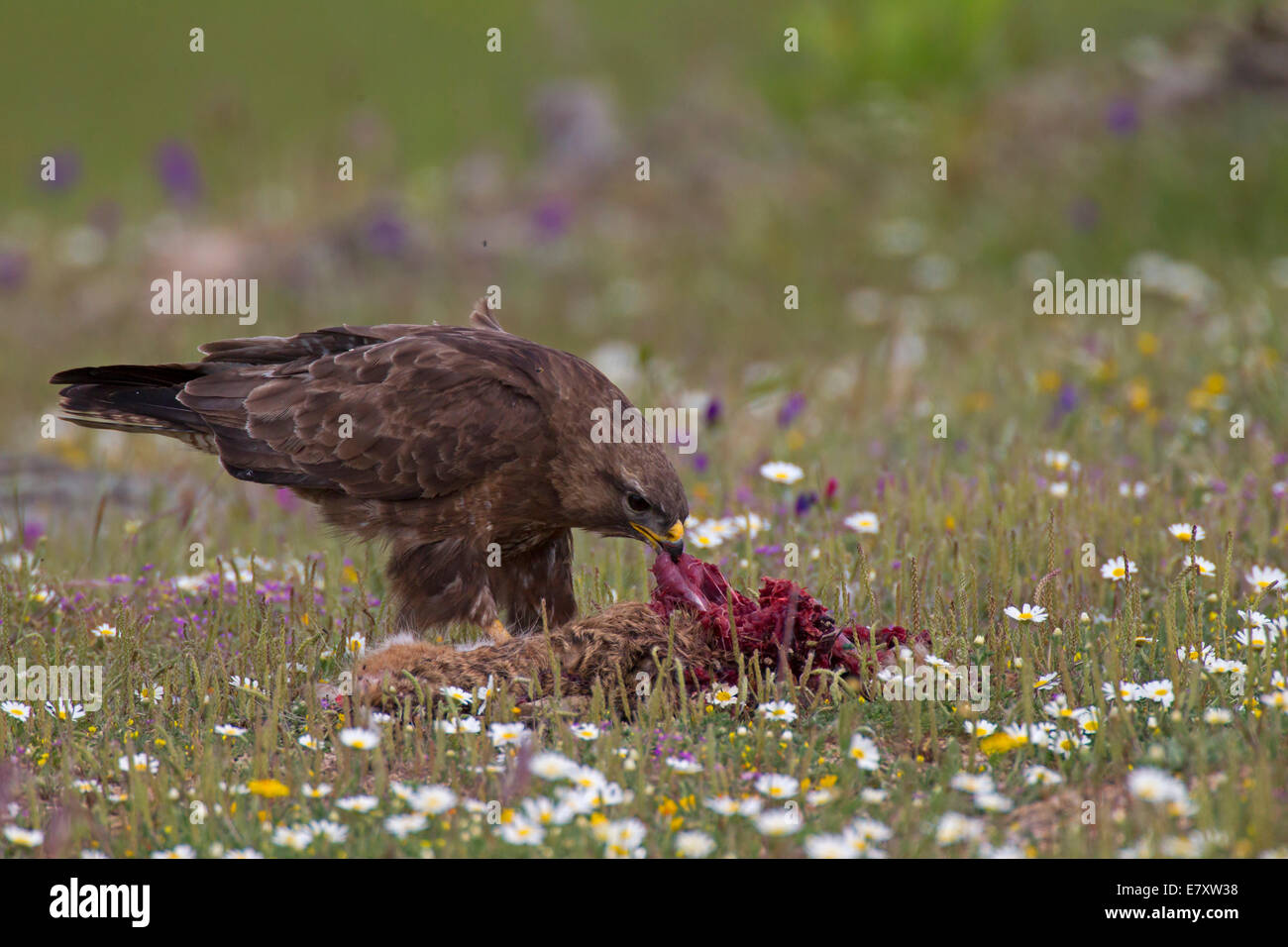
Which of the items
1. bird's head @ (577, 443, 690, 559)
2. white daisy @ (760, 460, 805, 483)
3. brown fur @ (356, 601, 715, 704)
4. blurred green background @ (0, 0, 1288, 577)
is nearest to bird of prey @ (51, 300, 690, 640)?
bird's head @ (577, 443, 690, 559)

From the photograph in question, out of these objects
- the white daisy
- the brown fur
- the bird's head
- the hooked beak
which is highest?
the white daisy

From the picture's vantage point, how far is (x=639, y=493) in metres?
4.79

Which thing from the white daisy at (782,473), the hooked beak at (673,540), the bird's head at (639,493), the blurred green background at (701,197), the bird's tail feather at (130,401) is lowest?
the hooked beak at (673,540)

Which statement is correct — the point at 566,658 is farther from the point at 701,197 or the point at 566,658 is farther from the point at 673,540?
the point at 701,197

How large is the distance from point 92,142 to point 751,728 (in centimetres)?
1309

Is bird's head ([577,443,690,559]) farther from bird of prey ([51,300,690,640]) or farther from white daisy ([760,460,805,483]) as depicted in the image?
white daisy ([760,460,805,483])

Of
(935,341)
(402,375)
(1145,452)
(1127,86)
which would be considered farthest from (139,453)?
(1127,86)

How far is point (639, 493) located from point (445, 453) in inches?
26.7

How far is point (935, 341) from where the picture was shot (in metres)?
10.0

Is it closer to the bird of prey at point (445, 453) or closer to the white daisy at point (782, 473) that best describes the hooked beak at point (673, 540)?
the bird of prey at point (445, 453)

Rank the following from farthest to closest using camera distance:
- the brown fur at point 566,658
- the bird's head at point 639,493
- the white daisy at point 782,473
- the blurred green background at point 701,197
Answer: the blurred green background at point 701,197
the white daisy at point 782,473
the bird's head at point 639,493
the brown fur at point 566,658

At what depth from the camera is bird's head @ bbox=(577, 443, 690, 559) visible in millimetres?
4785

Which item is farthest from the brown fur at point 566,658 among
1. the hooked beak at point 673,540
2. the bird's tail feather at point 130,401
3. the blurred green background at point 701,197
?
the blurred green background at point 701,197

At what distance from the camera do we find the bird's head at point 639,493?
479cm
